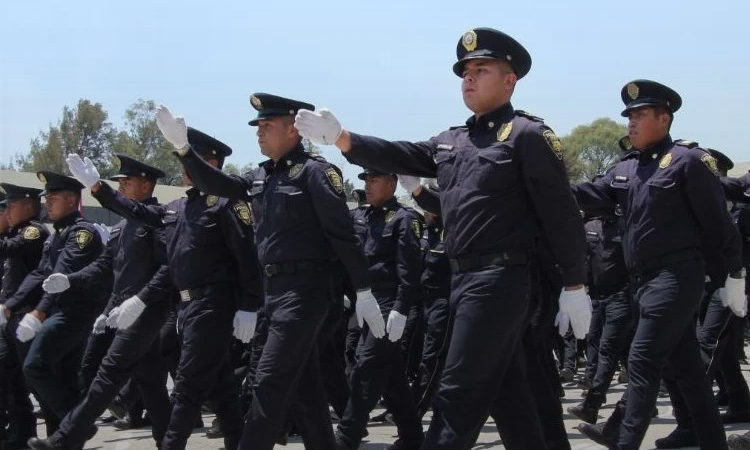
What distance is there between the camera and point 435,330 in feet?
27.6

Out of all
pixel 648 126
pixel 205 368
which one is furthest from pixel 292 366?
pixel 648 126

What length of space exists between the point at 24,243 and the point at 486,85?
5.19 metres

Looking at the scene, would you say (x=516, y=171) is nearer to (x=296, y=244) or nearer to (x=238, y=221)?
(x=296, y=244)

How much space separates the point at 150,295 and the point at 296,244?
1.76 meters

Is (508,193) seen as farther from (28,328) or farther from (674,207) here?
(28,328)

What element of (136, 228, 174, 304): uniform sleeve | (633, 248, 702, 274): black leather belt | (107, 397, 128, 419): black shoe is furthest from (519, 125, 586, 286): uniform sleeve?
(107, 397, 128, 419): black shoe

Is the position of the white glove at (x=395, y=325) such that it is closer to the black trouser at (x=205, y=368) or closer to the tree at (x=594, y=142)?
the black trouser at (x=205, y=368)

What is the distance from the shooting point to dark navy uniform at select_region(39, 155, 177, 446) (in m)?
6.75

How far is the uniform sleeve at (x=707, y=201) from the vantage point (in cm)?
588

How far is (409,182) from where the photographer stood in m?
5.24

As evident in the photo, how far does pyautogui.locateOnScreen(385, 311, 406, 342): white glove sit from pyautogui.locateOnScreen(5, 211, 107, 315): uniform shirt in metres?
2.39

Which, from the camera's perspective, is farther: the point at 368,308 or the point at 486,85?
the point at 368,308

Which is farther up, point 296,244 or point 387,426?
point 296,244

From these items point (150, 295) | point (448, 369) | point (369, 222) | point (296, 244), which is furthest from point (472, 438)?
point (369, 222)
